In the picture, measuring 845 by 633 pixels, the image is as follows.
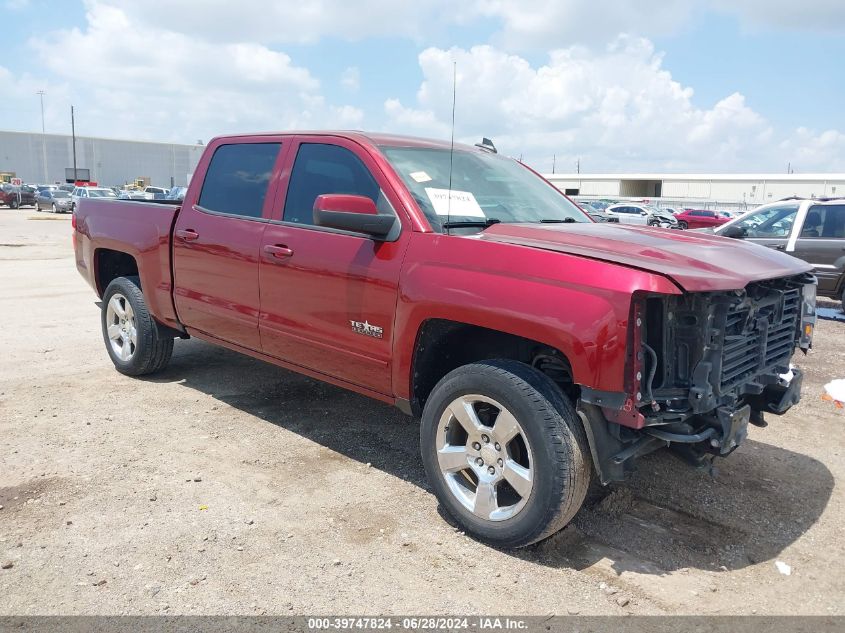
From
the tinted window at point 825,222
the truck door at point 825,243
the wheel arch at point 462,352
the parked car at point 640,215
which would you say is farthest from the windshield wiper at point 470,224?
the parked car at point 640,215

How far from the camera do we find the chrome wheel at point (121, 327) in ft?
18.6

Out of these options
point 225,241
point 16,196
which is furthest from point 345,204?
point 16,196

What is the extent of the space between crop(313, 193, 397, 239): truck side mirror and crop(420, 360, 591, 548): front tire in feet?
2.80

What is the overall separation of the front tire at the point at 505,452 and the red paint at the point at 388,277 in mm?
228

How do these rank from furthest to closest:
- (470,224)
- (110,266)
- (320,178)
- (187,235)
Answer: (110,266), (187,235), (320,178), (470,224)

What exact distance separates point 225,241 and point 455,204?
1665mm

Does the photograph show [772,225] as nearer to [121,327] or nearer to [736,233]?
[736,233]

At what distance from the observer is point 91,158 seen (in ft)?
282

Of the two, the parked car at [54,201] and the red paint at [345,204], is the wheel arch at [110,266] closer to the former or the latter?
the red paint at [345,204]

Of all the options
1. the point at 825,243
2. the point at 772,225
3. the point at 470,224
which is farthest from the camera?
the point at 772,225

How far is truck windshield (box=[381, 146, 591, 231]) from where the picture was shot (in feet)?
12.4

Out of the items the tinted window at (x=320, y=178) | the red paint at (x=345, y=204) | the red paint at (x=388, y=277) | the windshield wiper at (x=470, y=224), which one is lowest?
the red paint at (x=388, y=277)

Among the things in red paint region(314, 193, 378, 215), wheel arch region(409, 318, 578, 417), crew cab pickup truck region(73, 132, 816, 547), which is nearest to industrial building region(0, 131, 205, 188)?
crew cab pickup truck region(73, 132, 816, 547)

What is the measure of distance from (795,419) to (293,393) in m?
3.82
